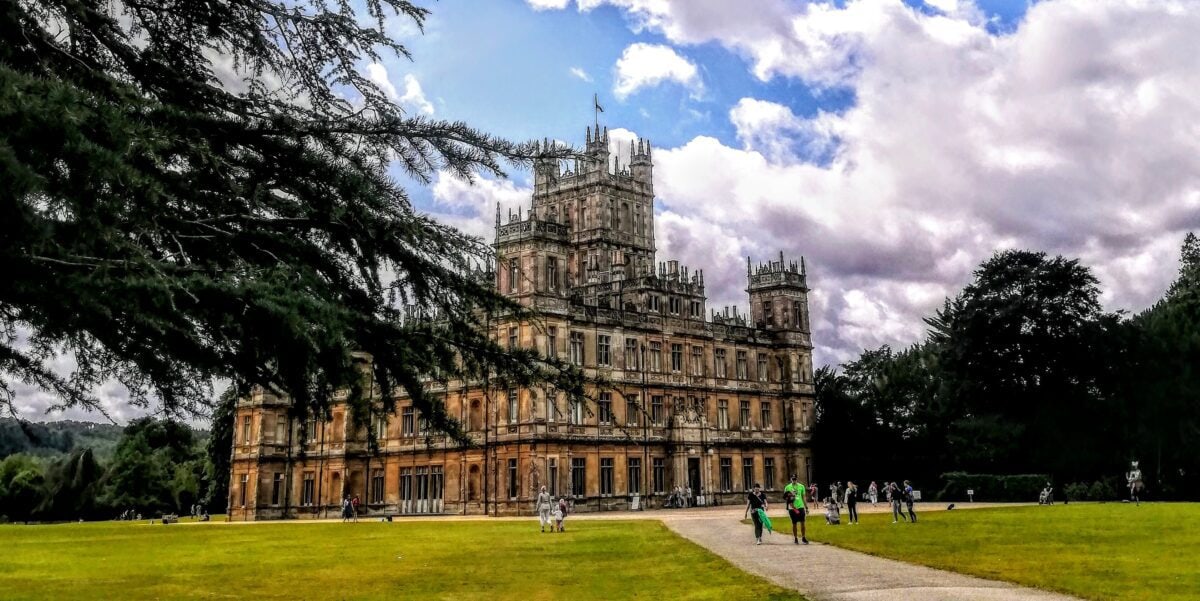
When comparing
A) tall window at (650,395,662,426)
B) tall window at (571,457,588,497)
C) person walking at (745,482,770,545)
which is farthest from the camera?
tall window at (650,395,662,426)

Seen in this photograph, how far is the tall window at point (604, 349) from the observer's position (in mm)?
45094

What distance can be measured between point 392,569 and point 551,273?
2888cm

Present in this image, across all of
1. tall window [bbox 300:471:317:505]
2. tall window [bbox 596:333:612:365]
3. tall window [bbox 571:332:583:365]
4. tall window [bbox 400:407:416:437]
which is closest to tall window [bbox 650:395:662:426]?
tall window [bbox 596:333:612:365]

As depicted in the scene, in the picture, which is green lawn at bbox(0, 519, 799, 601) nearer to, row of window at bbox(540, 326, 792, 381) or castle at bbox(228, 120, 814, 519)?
castle at bbox(228, 120, 814, 519)

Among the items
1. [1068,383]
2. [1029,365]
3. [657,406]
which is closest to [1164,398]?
[1068,383]

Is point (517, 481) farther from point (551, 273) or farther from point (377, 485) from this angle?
point (377, 485)

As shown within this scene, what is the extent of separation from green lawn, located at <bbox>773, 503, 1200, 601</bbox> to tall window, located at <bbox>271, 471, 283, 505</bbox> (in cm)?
3222

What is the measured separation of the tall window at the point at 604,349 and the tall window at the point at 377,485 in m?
13.4

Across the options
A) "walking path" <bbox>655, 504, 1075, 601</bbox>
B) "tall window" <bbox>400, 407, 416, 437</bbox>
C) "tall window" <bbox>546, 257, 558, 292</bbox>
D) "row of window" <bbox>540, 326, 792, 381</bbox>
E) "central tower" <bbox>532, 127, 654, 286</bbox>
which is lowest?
"walking path" <bbox>655, 504, 1075, 601</bbox>

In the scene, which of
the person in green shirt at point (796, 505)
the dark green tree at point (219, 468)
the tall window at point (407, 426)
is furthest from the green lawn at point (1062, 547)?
the dark green tree at point (219, 468)

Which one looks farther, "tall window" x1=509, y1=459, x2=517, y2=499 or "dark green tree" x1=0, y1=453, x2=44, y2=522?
"dark green tree" x1=0, y1=453, x2=44, y2=522

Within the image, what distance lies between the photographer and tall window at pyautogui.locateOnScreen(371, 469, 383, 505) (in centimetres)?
4831

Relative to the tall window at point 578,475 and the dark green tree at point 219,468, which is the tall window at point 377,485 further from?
the dark green tree at point 219,468

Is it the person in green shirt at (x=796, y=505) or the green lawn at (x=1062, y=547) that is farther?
the person in green shirt at (x=796, y=505)
